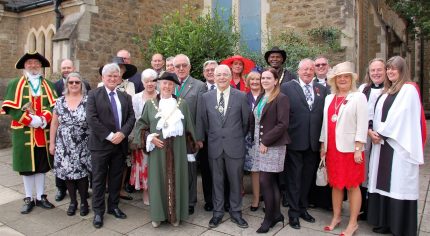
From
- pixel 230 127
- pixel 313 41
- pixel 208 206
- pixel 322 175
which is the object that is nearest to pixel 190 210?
pixel 208 206

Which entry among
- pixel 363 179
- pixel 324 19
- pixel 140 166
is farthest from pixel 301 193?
pixel 324 19

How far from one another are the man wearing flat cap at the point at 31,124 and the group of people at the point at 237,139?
1 centimetres

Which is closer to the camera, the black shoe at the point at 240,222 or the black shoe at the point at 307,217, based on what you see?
the black shoe at the point at 240,222

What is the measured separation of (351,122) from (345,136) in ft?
0.53

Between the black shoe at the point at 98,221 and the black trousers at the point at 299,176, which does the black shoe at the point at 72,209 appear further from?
the black trousers at the point at 299,176

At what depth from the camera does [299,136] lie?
4.26 m

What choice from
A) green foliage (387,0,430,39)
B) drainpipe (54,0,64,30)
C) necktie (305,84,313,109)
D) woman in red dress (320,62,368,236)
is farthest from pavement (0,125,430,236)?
drainpipe (54,0,64,30)

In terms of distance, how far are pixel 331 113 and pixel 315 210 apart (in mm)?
1508

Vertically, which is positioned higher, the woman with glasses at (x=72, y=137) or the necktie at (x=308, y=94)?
the necktie at (x=308, y=94)

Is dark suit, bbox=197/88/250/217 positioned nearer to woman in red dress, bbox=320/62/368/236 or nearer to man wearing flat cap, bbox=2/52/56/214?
woman in red dress, bbox=320/62/368/236

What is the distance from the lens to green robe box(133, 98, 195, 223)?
412 centimetres

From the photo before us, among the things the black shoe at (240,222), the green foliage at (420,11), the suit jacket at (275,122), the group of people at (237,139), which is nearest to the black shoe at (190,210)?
the group of people at (237,139)

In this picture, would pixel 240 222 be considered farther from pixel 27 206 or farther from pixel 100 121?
pixel 27 206

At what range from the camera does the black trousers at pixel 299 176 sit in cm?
422
